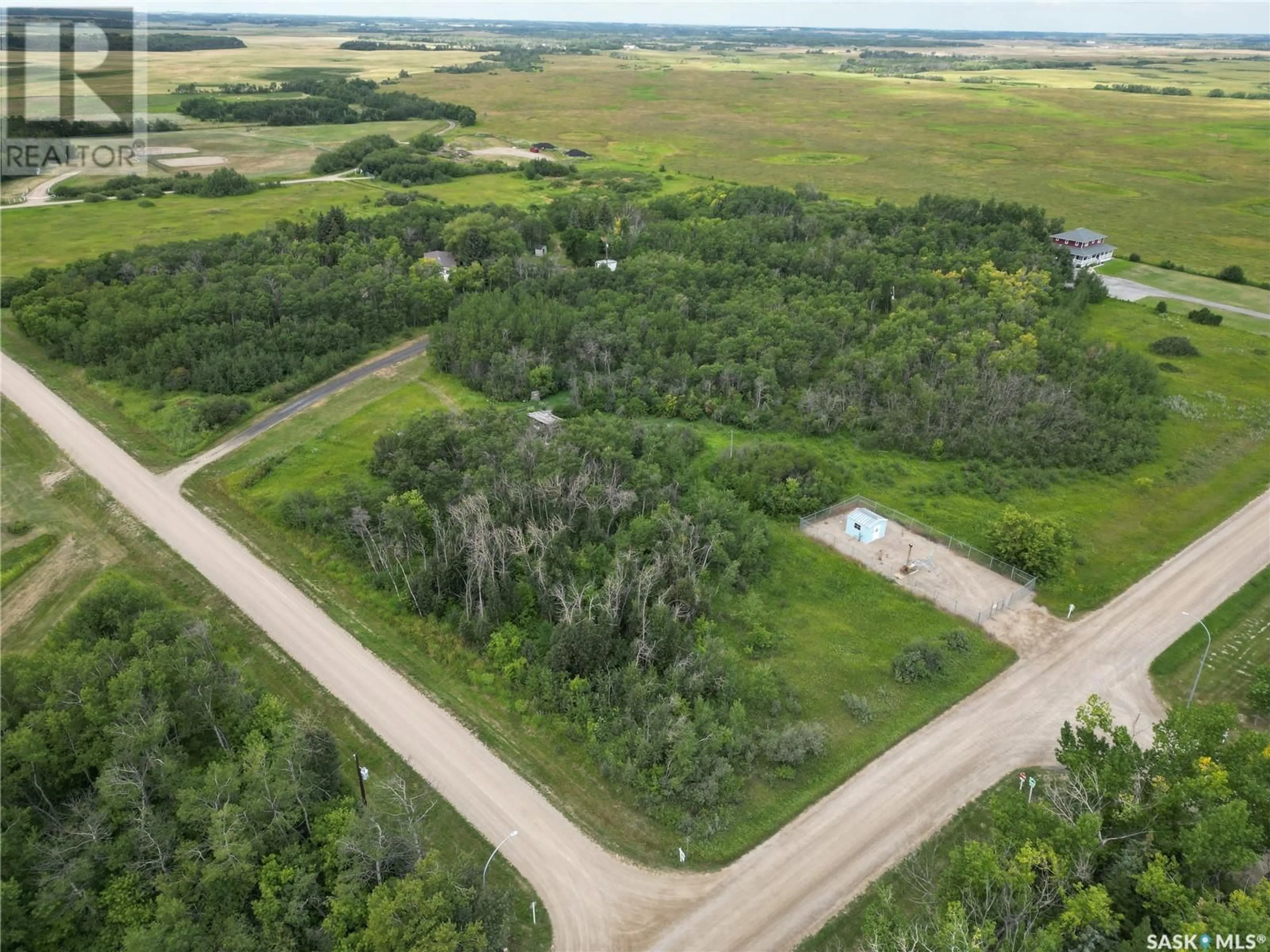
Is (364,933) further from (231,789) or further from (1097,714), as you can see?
(1097,714)

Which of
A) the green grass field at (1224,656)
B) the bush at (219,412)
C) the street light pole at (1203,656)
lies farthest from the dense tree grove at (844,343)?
the bush at (219,412)

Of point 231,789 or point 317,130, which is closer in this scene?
point 231,789

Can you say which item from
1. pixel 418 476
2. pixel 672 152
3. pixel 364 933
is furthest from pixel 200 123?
→ pixel 364 933

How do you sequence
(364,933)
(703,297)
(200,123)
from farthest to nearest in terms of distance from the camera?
(200,123)
(703,297)
(364,933)

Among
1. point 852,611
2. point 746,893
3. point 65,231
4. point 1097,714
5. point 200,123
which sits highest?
point 200,123

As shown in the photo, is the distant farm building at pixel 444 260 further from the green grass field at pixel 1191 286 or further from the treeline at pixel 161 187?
the green grass field at pixel 1191 286

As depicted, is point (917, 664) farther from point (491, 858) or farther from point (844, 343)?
point (844, 343)
